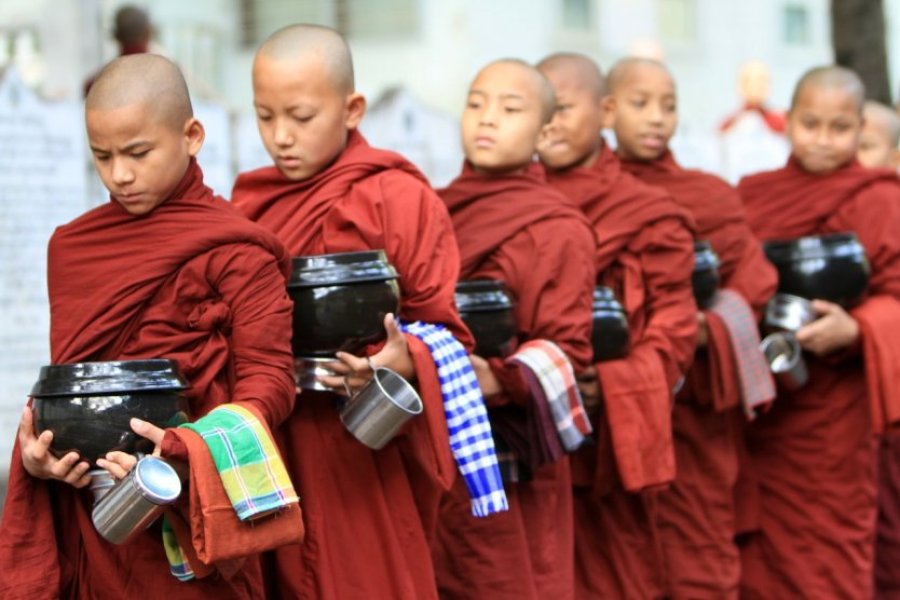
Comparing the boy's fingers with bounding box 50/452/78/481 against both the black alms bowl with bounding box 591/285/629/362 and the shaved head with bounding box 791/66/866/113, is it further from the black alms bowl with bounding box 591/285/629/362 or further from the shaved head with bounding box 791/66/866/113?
the shaved head with bounding box 791/66/866/113

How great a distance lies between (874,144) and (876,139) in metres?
0.02

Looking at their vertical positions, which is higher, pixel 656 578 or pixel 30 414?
pixel 30 414

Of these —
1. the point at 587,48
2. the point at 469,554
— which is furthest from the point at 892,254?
the point at 587,48

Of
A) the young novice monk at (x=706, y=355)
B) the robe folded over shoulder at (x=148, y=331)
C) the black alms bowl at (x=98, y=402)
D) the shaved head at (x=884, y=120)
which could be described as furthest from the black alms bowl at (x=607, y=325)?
the shaved head at (x=884, y=120)

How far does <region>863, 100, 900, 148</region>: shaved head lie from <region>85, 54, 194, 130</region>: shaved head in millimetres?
4367

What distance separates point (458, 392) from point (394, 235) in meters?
0.42

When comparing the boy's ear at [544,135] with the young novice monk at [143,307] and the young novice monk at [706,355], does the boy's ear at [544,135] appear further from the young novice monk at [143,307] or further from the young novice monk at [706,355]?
the young novice monk at [143,307]

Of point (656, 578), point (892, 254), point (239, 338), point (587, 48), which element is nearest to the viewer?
point (239, 338)

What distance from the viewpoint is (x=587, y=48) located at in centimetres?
1678

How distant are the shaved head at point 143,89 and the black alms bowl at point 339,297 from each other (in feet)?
1.58

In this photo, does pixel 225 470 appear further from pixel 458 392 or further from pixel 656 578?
pixel 656 578

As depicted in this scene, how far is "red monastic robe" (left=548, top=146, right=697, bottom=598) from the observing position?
197 inches

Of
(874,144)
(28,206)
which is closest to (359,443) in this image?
(28,206)

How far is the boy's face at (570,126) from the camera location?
5332mm
